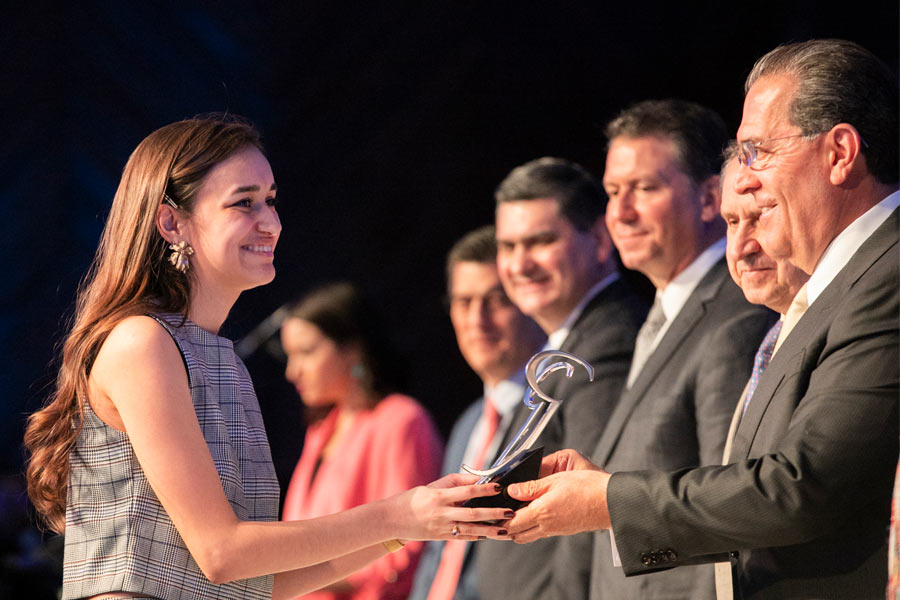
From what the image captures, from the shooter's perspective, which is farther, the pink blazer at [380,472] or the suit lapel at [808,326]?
the pink blazer at [380,472]

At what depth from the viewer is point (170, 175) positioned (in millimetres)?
2301

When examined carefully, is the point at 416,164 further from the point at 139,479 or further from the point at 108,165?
the point at 139,479

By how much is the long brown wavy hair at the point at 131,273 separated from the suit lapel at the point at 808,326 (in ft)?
3.96

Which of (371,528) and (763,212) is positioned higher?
(763,212)

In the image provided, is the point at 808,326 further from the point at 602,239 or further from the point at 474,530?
the point at 602,239

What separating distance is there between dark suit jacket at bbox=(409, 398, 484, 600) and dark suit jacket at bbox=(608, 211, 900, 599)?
1.83 metres

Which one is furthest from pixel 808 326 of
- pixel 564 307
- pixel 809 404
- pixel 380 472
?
pixel 380 472

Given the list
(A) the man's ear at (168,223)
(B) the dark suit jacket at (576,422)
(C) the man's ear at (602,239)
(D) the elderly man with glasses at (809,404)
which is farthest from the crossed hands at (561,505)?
(C) the man's ear at (602,239)

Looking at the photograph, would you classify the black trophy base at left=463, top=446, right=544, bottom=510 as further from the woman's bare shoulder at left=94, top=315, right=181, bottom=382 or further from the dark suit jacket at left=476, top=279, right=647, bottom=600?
the dark suit jacket at left=476, top=279, right=647, bottom=600

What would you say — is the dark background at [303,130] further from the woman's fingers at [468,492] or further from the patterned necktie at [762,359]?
the woman's fingers at [468,492]

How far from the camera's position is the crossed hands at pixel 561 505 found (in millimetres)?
2158

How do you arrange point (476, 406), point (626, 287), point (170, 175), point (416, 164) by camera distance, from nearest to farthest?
point (170, 175)
point (626, 287)
point (476, 406)
point (416, 164)

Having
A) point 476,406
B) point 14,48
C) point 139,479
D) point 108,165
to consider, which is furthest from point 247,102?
point 139,479

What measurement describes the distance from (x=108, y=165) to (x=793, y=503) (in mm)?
4128
